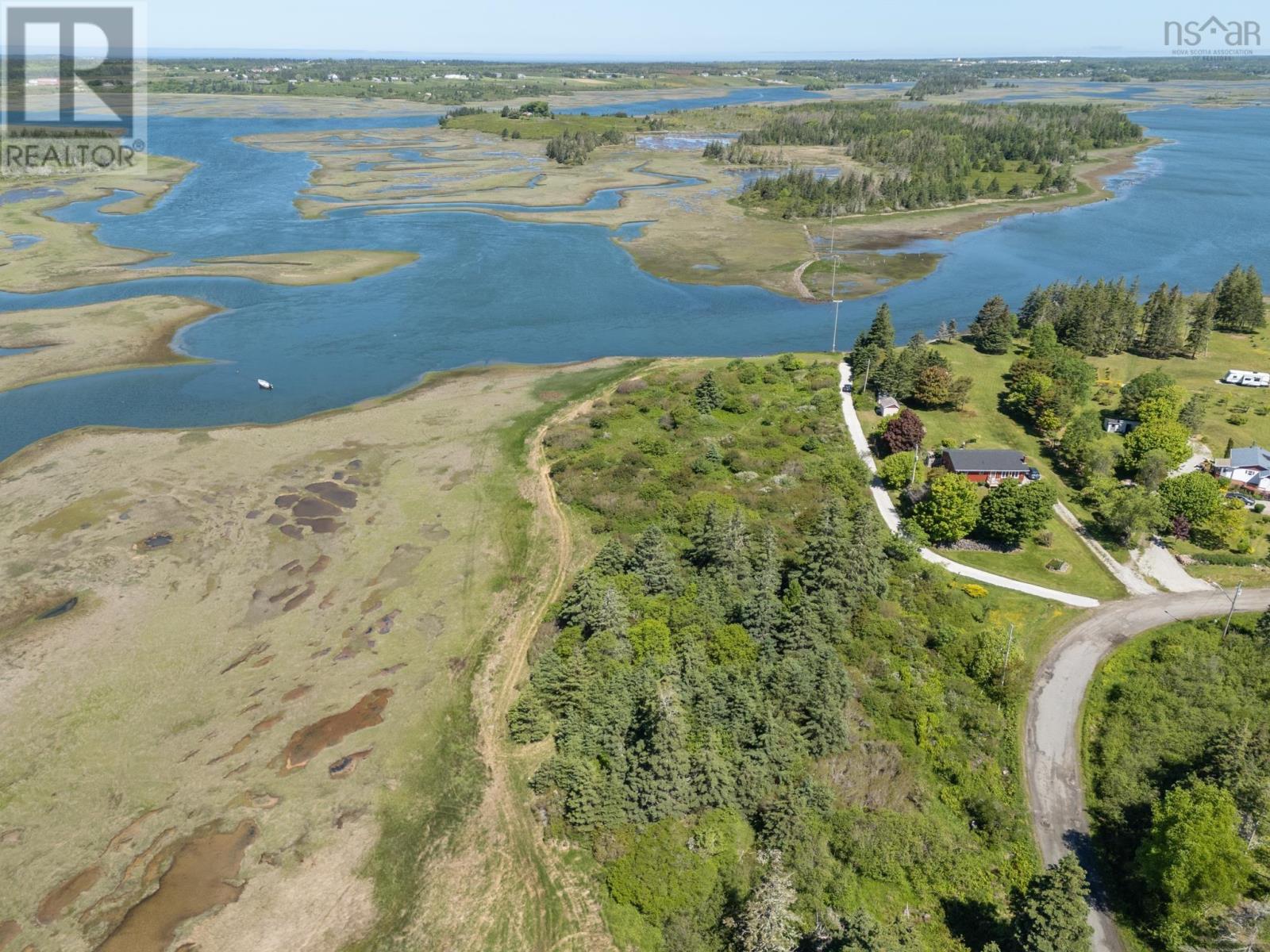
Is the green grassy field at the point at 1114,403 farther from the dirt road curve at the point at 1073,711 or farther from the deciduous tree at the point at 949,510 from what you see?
the deciduous tree at the point at 949,510

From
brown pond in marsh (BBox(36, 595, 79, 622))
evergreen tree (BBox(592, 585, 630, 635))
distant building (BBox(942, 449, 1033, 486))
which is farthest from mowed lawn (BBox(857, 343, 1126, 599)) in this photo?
brown pond in marsh (BBox(36, 595, 79, 622))

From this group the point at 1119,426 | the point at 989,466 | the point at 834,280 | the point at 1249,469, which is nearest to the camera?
the point at 1249,469

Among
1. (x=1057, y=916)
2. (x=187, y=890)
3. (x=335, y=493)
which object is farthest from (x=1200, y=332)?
(x=187, y=890)

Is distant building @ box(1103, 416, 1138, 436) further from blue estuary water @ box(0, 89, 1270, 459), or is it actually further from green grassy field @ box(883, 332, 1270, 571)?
blue estuary water @ box(0, 89, 1270, 459)

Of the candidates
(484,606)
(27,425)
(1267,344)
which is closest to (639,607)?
(484,606)

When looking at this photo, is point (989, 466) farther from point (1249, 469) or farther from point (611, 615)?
point (611, 615)

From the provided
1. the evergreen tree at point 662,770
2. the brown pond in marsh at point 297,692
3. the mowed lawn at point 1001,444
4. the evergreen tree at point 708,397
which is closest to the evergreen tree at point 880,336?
the mowed lawn at point 1001,444
